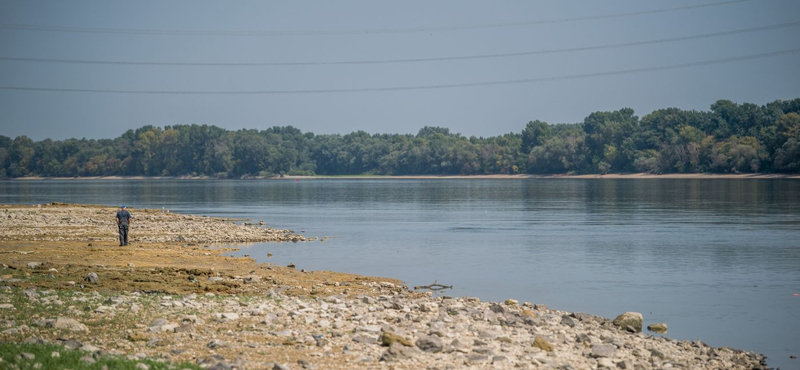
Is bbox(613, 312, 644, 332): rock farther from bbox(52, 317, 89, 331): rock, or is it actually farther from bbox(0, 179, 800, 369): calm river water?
bbox(52, 317, 89, 331): rock

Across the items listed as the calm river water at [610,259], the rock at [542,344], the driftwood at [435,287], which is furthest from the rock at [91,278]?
the rock at [542,344]

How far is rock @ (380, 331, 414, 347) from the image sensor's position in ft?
58.9

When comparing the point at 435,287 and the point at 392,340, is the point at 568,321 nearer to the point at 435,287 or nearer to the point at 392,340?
the point at 392,340

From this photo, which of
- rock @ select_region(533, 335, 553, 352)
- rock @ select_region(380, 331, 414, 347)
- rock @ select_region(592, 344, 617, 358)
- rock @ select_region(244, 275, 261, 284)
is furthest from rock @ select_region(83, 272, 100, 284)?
rock @ select_region(592, 344, 617, 358)

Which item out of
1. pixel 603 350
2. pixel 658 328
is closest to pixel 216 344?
pixel 603 350

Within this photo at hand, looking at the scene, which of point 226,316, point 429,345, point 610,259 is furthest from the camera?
point 610,259

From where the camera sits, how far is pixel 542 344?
752 inches

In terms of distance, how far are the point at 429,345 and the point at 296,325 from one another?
350 cm

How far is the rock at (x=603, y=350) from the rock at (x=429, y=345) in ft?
12.2

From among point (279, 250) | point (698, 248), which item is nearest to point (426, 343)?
point (279, 250)

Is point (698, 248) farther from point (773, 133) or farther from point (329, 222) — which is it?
point (773, 133)

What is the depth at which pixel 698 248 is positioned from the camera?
159 feet

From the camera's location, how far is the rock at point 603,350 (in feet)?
61.9

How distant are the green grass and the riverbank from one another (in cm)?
80
